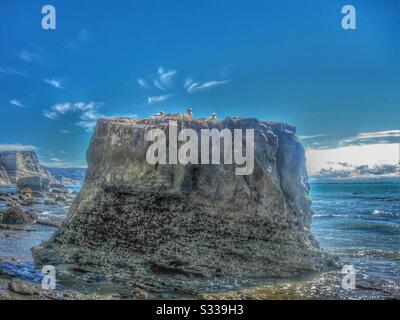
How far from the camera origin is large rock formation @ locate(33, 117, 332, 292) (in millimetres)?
10625

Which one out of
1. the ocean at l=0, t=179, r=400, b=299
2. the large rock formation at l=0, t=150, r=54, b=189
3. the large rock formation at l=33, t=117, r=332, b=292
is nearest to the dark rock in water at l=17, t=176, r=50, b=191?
the large rock formation at l=0, t=150, r=54, b=189

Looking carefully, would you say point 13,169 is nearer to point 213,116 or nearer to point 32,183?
point 32,183

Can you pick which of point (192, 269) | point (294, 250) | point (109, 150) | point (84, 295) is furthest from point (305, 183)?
point (84, 295)

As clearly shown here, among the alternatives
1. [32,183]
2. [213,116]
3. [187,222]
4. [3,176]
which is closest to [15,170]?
[3,176]

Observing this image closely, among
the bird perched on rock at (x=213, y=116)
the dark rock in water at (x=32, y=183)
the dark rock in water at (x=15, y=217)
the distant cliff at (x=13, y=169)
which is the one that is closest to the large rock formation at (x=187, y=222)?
the bird perched on rock at (x=213, y=116)

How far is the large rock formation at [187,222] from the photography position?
1062 cm

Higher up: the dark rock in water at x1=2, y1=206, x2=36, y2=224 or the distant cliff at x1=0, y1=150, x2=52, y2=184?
the distant cliff at x1=0, y1=150, x2=52, y2=184

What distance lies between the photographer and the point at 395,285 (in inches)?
436

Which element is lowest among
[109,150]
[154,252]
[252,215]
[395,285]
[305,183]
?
[395,285]

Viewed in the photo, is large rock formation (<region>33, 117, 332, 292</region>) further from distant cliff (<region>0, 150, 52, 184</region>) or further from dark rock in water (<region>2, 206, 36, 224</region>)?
distant cliff (<region>0, 150, 52, 184</region>)

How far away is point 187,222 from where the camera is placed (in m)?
10.9

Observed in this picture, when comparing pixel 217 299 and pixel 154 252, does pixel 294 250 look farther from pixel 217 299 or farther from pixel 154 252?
pixel 154 252
